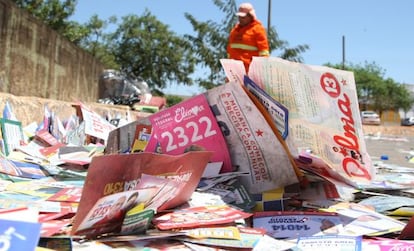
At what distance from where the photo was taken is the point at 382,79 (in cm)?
4256

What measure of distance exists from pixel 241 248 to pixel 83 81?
32.2 feet

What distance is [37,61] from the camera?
288 inches

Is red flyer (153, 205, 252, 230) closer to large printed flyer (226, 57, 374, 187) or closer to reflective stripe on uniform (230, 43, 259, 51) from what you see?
large printed flyer (226, 57, 374, 187)

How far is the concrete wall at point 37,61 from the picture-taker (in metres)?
5.85

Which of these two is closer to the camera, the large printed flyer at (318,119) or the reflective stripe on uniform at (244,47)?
the large printed flyer at (318,119)

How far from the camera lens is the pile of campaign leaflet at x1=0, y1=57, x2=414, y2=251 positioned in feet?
4.27

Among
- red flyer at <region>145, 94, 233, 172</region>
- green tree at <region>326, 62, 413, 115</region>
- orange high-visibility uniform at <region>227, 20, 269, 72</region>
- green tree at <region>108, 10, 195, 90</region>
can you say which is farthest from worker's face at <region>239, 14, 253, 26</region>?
green tree at <region>326, 62, 413, 115</region>

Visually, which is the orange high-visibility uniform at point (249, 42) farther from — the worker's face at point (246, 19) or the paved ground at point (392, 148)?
the paved ground at point (392, 148)

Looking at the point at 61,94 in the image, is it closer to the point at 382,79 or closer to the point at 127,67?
the point at 127,67

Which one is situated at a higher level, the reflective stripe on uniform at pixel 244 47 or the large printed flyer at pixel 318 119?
the reflective stripe on uniform at pixel 244 47

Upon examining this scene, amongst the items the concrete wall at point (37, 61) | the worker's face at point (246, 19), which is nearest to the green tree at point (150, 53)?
the concrete wall at point (37, 61)

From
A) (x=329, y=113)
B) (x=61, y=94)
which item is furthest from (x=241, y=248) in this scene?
(x=61, y=94)

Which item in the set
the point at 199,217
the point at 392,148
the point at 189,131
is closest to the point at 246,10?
the point at 189,131

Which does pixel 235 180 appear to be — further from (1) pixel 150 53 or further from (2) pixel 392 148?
(1) pixel 150 53
